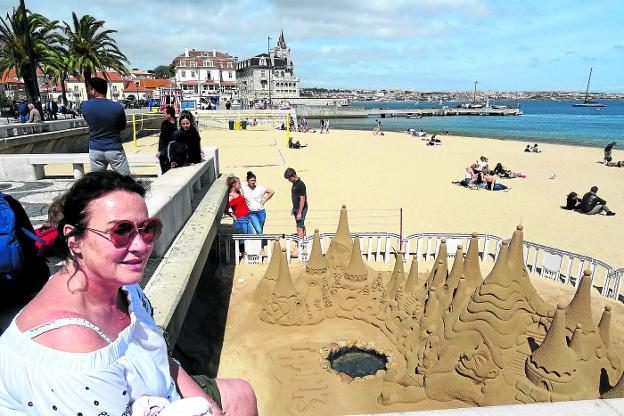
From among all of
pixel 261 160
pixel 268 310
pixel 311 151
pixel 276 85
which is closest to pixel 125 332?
pixel 268 310

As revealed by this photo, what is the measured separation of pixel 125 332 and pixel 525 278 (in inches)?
206

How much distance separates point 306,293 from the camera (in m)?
7.14

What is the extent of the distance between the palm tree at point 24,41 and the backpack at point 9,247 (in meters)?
28.6

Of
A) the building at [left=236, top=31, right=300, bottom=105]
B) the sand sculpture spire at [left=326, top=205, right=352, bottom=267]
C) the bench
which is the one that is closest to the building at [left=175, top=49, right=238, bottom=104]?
the building at [left=236, top=31, right=300, bottom=105]

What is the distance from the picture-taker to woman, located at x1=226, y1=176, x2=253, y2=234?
29.0ft

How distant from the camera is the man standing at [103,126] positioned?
540 cm

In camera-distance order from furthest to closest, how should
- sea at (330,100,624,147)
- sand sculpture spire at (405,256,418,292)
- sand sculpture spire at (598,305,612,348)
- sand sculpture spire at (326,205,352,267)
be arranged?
sea at (330,100,624,147)
sand sculpture spire at (326,205,352,267)
sand sculpture spire at (405,256,418,292)
sand sculpture spire at (598,305,612,348)

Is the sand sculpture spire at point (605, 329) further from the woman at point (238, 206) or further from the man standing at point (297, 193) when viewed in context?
the woman at point (238, 206)

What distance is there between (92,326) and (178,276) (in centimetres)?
275

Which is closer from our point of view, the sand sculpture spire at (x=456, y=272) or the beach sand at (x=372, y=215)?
the beach sand at (x=372, y=215)

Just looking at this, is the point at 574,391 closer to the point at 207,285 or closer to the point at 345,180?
the point at 207,285

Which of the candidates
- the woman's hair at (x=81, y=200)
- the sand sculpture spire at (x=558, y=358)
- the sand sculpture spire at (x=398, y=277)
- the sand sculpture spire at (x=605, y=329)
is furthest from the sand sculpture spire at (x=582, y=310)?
the woman's hair at (x=81, y=200)

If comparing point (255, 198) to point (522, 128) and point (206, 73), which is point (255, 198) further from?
point (206, 73)

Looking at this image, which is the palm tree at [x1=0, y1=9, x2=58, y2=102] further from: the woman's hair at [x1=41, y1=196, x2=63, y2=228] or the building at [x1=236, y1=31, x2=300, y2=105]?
the building at [x1=236, y1=31, x2=300, y2=105]
